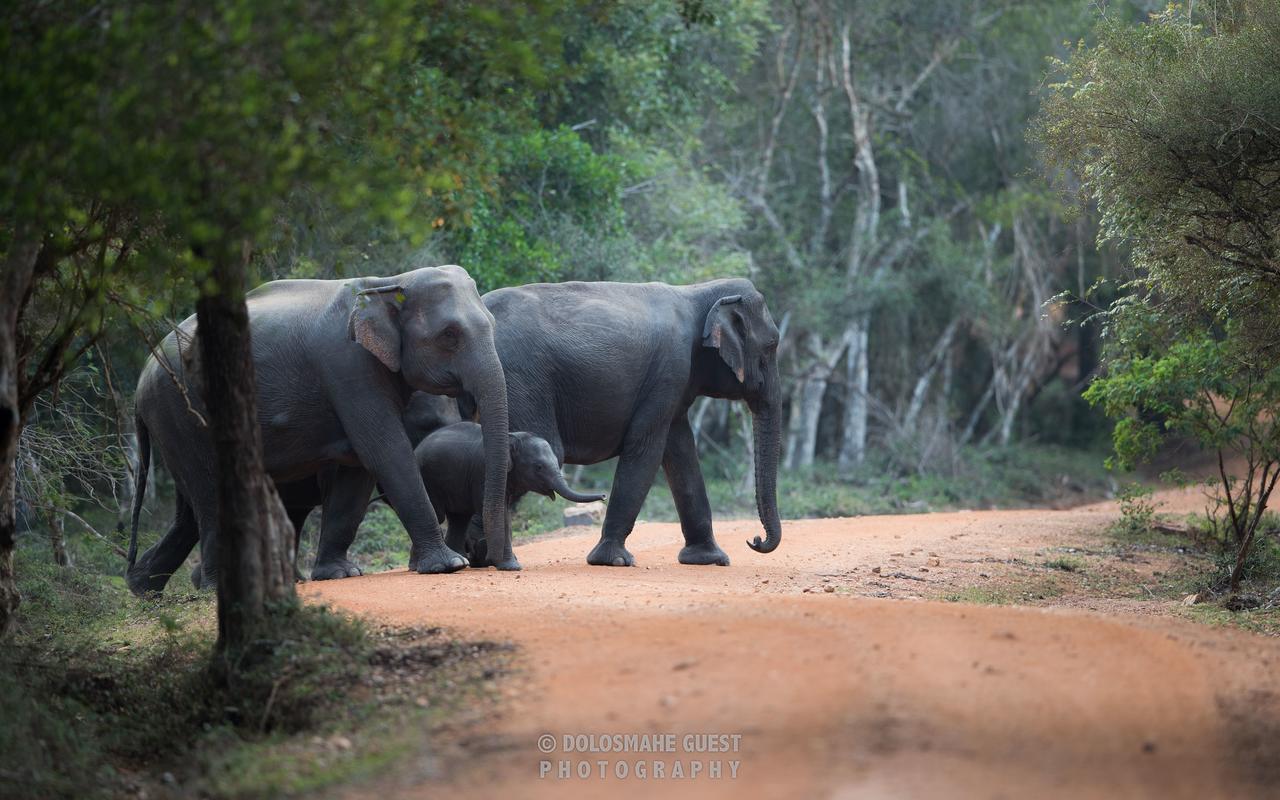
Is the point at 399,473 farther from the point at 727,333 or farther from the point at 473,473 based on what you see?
the point at 727,333

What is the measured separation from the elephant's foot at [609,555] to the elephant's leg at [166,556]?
11.6ft

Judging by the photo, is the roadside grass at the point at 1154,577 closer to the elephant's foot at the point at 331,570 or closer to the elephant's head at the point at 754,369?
the elephant's head at the point at 754,369

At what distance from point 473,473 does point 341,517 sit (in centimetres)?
123

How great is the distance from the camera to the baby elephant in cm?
1226

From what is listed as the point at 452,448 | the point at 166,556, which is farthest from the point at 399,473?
the point at 166,556

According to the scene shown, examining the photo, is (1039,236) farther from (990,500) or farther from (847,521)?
(847,521)

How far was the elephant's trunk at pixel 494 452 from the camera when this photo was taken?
11.2 metres

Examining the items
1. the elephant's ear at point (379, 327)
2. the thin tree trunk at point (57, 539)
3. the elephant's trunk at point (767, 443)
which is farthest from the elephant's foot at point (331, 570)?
the elephant's trunk at point (767, 443)

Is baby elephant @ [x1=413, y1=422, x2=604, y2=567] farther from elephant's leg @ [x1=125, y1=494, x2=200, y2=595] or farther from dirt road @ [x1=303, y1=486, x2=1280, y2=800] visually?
dirt road @ [x1=303, y1=486, x2=1280, y2=800]

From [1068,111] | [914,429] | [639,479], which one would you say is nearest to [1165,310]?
[1068,111]

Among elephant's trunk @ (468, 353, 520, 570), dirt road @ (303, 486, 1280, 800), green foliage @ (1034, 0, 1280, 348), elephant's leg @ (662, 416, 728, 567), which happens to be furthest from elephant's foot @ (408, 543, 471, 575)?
green foliage @ (1034, 0, 1280, 348)

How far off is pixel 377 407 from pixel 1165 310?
7.88 m

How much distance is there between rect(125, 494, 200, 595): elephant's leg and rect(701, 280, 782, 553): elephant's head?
499cm

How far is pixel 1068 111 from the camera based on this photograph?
504 inches
